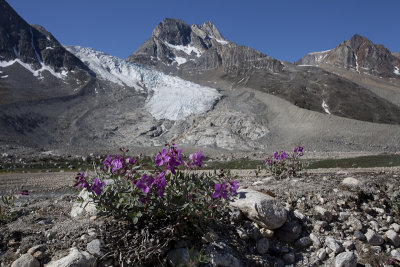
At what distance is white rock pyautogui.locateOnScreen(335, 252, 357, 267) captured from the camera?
4.35 m

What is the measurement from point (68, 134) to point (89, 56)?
41.2m

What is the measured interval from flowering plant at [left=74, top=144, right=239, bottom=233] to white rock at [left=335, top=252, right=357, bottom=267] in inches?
83.4

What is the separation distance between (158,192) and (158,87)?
205 feet

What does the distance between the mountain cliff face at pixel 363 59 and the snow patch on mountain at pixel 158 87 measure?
112 metres

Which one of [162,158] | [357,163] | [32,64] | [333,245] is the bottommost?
[357,163]

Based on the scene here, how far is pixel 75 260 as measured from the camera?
10.6 ft

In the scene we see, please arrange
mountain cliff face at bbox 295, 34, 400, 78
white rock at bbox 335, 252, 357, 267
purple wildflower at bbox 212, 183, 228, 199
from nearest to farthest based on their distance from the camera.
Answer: purple wildflower at bbox 212, 183, 228, 199
white rock at bbox 335, 252, 357, 267
mountain cliff face at bbox 295, 34, 400, 78

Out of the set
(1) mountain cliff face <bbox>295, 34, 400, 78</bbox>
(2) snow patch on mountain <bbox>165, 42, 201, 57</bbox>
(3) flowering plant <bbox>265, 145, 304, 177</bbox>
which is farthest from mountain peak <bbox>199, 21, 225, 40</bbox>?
(3) flowering plant <bbox>265, 145, 304, 177</bbox>

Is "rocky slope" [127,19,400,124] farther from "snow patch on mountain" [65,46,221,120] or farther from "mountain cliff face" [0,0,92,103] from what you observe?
"mountain cliff face" [0,0,92,103]

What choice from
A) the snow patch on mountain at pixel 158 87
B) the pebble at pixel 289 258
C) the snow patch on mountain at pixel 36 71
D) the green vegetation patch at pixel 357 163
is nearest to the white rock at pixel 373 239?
the pebble at pixel 289 258

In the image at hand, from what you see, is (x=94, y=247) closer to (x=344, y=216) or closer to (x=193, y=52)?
(x=344, y=216)

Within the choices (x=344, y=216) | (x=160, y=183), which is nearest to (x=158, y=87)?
(x=344, y=216)

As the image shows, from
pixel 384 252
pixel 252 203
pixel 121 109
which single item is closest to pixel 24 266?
pixel 252 203

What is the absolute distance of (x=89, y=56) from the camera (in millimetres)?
77000
